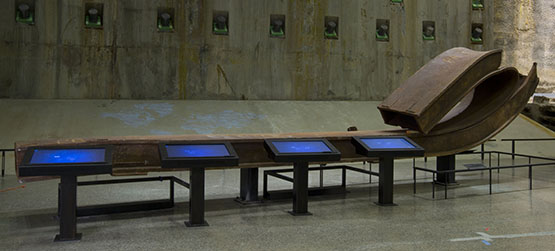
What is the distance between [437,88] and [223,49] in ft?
25.2

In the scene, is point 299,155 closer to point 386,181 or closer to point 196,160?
point 196,160

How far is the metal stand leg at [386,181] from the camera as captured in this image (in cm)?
605

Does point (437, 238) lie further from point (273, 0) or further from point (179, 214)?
point (273, 0)

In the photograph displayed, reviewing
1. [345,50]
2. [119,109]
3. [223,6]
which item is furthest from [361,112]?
[119,109]

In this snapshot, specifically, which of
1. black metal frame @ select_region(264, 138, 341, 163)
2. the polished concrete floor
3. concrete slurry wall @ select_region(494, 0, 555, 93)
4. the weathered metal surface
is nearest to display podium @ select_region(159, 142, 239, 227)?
the polished concrete floor

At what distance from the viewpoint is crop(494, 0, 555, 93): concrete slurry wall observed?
56.8 feet

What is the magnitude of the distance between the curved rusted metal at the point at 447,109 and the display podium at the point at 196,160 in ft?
1.12

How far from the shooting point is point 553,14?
58.1 feet

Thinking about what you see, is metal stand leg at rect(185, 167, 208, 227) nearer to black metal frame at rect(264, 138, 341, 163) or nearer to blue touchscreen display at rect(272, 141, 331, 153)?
black metal frame at rect(264, 138, 341, 163)

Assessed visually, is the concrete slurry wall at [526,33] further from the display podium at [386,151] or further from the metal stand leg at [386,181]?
the metal stand leg at [386,181]

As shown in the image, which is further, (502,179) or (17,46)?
(17,46)

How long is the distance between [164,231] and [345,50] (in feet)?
34.4

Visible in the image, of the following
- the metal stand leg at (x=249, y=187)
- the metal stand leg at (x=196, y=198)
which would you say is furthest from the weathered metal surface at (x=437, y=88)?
the metal stand leg at (x=196, y=198)

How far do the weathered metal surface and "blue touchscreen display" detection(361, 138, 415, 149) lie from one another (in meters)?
0.56
